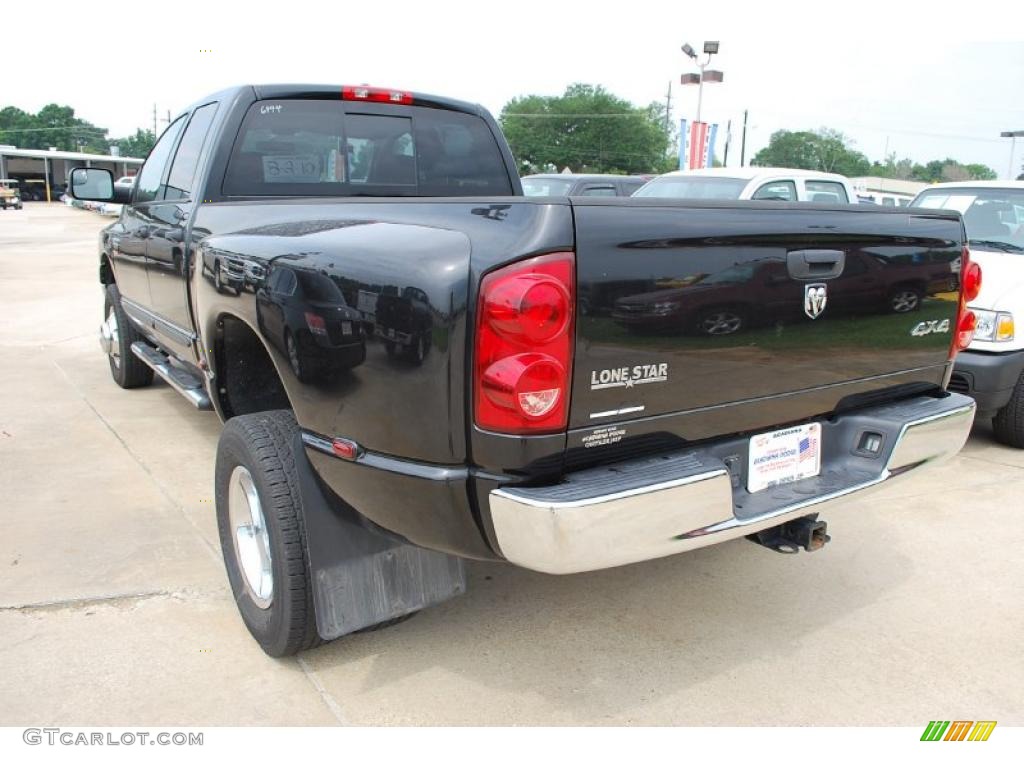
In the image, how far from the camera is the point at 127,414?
5574mm

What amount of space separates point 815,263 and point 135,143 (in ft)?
419

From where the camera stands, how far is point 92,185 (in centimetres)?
488

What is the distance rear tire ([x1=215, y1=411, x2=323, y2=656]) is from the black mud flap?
2.0 inches

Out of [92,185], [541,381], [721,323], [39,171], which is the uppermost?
[39,171]

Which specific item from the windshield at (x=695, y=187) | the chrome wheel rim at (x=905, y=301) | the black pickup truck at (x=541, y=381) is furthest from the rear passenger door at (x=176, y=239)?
the windshield at (x=695, y=187)

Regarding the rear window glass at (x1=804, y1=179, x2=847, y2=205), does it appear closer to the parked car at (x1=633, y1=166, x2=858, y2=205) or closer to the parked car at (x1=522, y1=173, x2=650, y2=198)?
the parked car at (x1=633, y1=166, x2=858, y2=205)

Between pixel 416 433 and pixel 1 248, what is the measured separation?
22908 millimetres

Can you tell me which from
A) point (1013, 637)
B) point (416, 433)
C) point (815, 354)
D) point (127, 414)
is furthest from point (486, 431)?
point (127, 414)

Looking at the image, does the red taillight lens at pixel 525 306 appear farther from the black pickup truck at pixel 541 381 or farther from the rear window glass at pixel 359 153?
Answer: the rear window glass at pixel 359 153

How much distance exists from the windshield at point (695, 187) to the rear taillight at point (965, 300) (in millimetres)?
5730

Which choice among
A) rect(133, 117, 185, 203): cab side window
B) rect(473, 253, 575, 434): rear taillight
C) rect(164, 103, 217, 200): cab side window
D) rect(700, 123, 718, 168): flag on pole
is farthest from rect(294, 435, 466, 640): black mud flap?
rect(700, 123, 718, 168): flag on pole

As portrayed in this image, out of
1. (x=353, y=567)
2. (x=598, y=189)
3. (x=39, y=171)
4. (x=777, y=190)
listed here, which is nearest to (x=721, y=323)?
(x=353, y=567)

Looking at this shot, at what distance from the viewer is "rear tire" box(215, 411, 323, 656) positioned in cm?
249

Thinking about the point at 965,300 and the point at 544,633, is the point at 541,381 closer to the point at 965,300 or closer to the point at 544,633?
the point at 544,633
